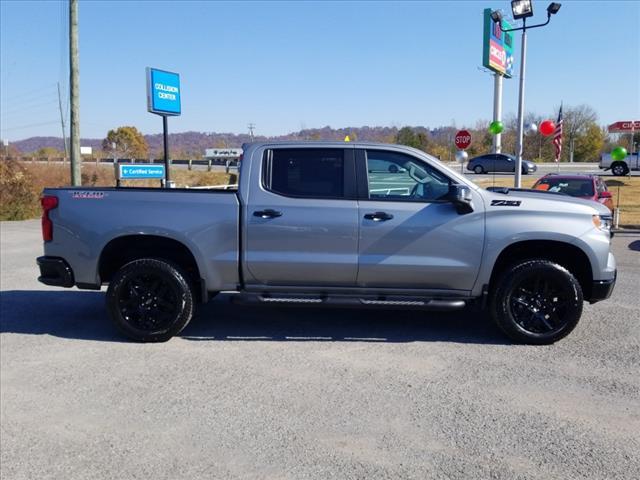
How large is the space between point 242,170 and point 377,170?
1.32m

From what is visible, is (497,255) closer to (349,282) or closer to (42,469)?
(349,282)

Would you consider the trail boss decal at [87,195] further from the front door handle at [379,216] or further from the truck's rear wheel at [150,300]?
the front door handle at [379,216]

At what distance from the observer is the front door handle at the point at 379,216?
5.47 metres

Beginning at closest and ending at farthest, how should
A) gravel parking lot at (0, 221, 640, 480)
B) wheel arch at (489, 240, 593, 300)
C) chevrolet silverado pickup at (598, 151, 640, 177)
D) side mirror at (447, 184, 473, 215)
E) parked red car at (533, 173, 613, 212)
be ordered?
gravel parking lot at (0, 221, 640, 480), side mirror at (447, 184, 473, 215), wheel arch at (489, 240, 593, 300), parked red car at (533, 173, 613, 212), chevrolet silverado pickup at (598, 151, 640, 177)

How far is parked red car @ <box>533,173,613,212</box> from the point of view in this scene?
13.2 meters

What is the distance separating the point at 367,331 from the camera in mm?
6047

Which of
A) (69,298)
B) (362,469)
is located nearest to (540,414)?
(362,469)

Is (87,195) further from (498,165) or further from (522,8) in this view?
(498,165)

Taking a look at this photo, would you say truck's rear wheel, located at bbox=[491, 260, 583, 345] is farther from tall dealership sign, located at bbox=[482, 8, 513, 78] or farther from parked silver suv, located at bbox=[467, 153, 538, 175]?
parked silver suv, located at bbox=[467, 153, 538, 175]

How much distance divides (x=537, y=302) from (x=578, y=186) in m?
8.99

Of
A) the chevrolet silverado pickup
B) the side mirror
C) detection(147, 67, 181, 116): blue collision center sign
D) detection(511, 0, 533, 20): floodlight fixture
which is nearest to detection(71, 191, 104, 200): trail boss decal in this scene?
the side mirror

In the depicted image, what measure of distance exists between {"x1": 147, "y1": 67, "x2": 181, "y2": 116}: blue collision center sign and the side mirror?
405 inches

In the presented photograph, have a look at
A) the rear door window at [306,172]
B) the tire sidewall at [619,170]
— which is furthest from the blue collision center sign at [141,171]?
the tire sidewall at [619,170]

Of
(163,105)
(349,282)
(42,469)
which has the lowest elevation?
(42,469)
